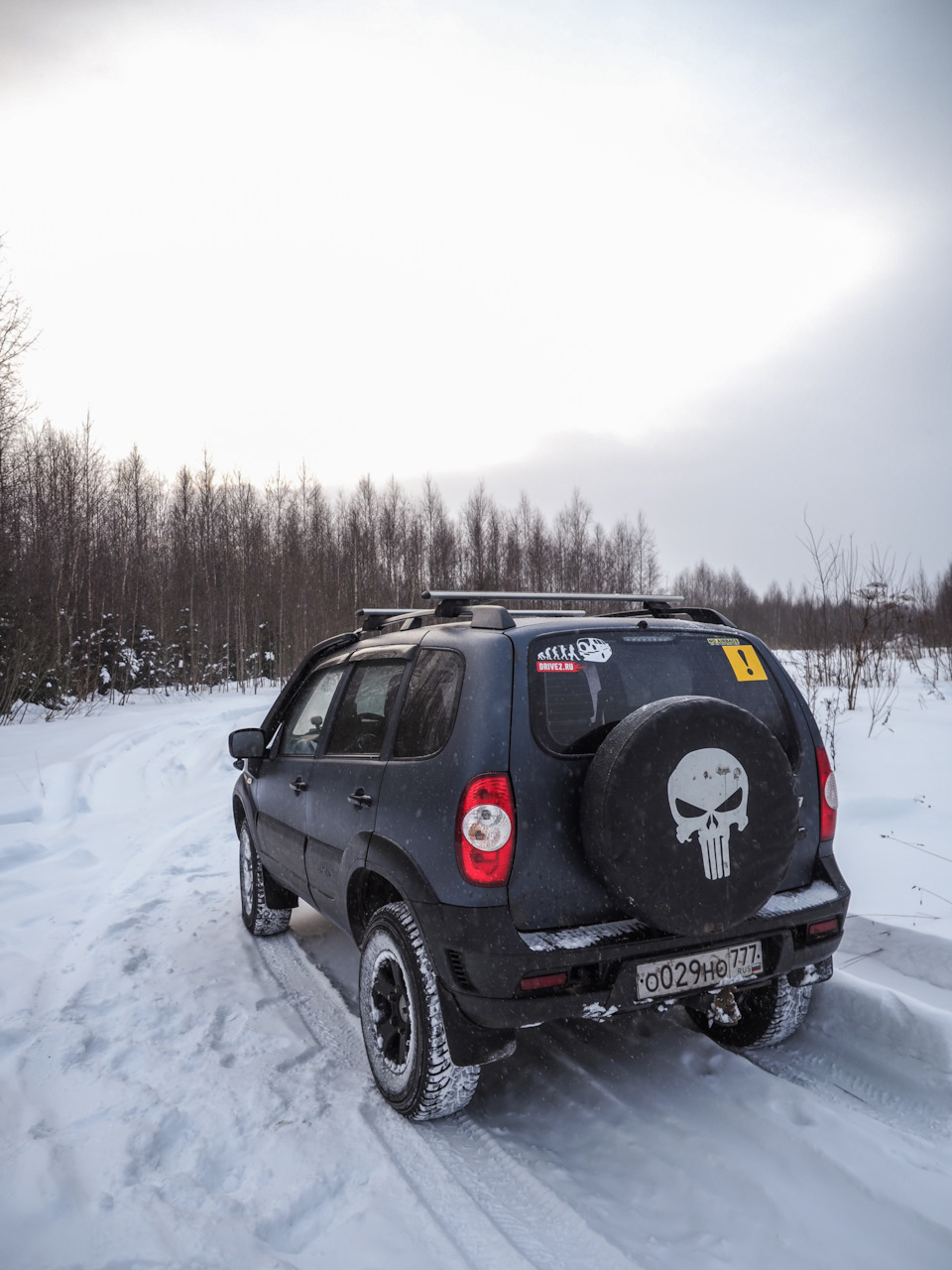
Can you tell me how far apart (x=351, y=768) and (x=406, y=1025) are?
112 cm

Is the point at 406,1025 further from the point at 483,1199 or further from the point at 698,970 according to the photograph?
the point at 698,970

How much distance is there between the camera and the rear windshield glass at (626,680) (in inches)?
110

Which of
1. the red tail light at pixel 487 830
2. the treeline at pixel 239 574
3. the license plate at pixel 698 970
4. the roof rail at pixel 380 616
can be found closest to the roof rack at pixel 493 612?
the roof rail at pixel 380 616

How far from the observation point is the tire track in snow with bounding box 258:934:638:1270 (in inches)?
87.2

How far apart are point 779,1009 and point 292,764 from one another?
107 inches

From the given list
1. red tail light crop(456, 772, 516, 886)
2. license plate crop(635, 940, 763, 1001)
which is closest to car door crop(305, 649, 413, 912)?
red tail light crop(456, 772, 516, 886)

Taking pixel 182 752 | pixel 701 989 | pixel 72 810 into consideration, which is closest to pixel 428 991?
pixel 701 989

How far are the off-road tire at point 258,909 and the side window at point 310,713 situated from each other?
0.86 m

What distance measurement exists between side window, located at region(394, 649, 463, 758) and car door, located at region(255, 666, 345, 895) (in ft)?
3.38

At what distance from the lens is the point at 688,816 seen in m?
2.58

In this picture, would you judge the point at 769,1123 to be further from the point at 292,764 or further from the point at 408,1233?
the point at 292,764

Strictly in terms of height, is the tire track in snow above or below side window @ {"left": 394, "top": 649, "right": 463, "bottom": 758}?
below

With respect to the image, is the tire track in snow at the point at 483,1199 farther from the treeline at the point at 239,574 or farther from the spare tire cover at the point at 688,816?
the treeline at the point at 239,574

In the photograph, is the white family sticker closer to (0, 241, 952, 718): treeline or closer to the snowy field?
the snowy field
